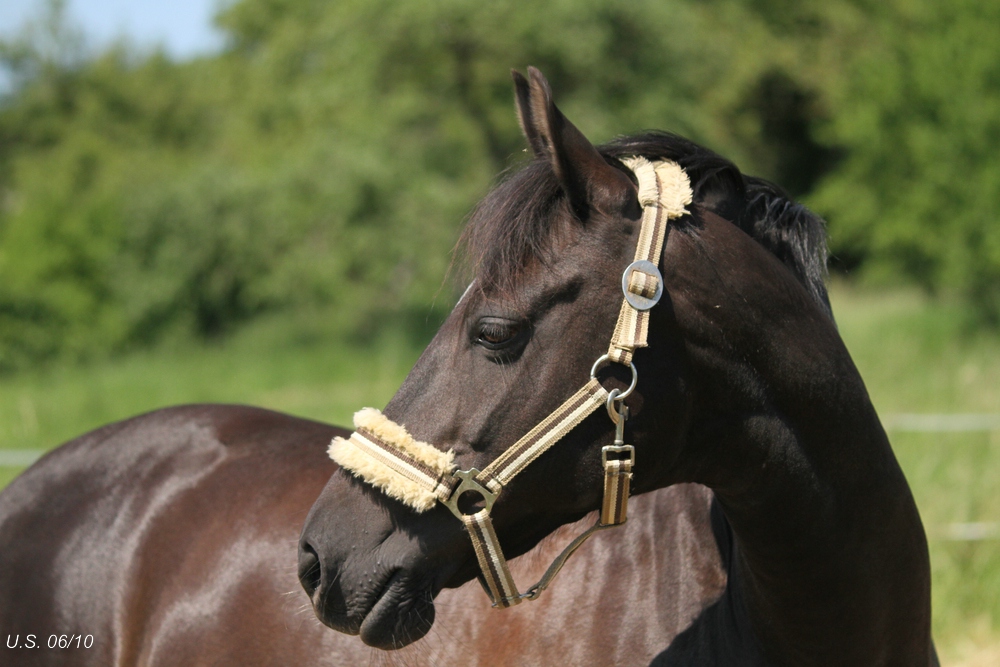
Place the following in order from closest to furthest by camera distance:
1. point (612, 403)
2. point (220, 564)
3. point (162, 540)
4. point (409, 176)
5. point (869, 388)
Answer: point (612, 403) < point (220, 564) < point (162, 540) < point (869, 388) < point (409, 176)

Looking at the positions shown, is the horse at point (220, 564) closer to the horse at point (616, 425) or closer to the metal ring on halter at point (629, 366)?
the horse at point (616, 425)

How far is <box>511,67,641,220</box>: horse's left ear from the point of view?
1.57 meters

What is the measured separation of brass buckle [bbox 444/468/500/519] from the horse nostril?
0.28m

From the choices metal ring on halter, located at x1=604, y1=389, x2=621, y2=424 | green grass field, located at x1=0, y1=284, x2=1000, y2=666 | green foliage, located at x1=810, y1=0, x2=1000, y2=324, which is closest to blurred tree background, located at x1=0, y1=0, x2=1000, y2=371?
green foliage, located at x1=810, y1=0, x2=1000, y2=324

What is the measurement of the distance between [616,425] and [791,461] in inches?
15.7

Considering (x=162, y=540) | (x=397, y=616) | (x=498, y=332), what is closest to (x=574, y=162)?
(x=498, y=332)

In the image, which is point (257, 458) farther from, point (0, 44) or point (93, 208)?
point (0, 44)

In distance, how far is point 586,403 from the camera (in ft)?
5.20

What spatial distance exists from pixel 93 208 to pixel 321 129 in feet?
19.2

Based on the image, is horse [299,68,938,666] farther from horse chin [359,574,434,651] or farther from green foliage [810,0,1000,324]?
green foliage [810,0,1000,324]

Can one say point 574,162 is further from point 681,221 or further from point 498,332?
point 498,332

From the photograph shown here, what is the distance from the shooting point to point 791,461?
1.73 m

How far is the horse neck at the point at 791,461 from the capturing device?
5.54 feet

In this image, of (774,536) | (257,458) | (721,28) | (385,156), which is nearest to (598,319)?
(774,536)
